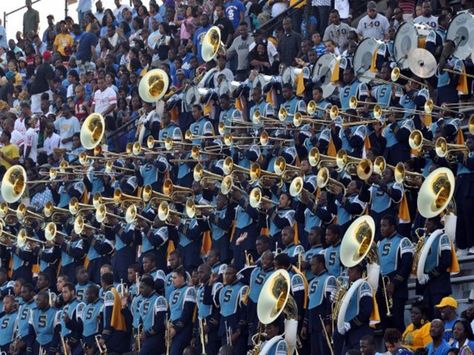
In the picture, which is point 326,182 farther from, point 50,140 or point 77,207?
point 50,140

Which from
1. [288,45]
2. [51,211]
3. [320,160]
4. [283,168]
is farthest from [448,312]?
[51,211]

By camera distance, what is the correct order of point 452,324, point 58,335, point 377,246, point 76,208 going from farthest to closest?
point 76,208 < point 58,335 < point 377,246 < point 452,324

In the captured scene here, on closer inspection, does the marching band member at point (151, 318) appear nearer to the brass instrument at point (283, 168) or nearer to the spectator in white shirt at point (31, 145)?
the brass instrument at point (283, 168)

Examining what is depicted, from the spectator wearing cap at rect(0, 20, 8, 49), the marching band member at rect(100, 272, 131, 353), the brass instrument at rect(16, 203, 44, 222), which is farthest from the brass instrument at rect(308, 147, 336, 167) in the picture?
the spectator wearing cap at rect(0, 20, 8, 49)

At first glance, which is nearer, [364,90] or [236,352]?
[236,352]

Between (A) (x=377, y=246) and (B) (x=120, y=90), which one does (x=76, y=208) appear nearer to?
(B) (x=120, y=90)

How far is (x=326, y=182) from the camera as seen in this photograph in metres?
19.5

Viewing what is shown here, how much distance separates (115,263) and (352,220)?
3.93 metres

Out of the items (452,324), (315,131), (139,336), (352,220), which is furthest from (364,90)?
(452,324)

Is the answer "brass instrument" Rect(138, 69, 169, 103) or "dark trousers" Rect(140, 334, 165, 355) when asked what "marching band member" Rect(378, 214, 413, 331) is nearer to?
"dark trousers" Rect(140, 334, 165, 355)

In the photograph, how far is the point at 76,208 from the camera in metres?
22.9

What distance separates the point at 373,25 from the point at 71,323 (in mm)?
5529

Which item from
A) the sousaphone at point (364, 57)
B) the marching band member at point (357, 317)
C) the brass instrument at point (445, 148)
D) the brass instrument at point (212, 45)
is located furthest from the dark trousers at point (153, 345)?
the brass instrument at point (212, 45)

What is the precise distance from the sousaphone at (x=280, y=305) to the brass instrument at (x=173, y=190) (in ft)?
13.4
